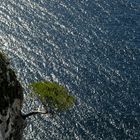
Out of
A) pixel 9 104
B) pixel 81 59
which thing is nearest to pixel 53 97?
pixel 9 104

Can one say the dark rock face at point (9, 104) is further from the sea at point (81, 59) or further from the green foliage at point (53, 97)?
the sea at point (81, 59)

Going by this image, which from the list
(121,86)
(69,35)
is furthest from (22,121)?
(69,35)

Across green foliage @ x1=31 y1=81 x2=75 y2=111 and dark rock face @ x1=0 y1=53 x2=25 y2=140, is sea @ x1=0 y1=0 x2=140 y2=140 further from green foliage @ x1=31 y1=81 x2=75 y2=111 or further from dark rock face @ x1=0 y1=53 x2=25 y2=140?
dark rock face @ x1=0 y1=53 x2=25 y2=140

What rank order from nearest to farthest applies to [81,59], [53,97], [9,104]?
[9,104]
[53,97]
[81,59]

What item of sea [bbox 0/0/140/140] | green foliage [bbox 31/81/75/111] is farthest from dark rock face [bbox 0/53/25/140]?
sea [bbox 0/0/140/140]

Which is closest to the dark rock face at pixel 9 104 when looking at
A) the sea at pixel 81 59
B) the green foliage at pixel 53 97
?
the green foliage at pixel 53 97

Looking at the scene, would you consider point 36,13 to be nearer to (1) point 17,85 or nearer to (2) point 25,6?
(2) point 25,6

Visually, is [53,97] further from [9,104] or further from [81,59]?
[81,59]

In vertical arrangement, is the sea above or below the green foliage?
below
